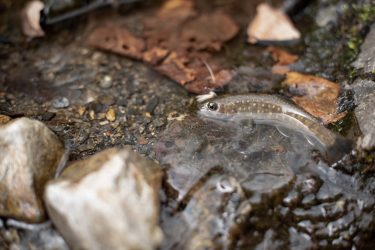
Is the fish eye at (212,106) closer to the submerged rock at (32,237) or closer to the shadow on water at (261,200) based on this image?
the shadow on water at (261,200)

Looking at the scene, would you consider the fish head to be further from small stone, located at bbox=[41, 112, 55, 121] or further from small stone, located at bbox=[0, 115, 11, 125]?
small stone, located at bbox=[0, 115, 11, 125]

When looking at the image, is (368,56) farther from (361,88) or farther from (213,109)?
(213,109)

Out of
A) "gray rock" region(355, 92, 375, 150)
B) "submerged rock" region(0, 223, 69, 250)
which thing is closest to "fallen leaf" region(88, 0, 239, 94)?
"gray rock" region(355, 92, 375, 150)

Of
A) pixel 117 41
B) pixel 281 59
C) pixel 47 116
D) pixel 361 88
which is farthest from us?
pixel 117 41

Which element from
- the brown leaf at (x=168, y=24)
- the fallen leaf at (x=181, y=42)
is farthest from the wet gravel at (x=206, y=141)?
the brown leaf at (x=168, y=24)

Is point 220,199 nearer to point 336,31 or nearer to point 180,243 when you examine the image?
point 180,243

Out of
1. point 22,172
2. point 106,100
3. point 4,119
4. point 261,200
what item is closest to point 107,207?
point 22,172

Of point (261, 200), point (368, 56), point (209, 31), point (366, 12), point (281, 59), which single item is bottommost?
point (261, 200)

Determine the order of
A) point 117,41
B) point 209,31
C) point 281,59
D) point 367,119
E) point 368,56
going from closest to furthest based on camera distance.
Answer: point 367,119 < point 368,56 < point 281,59 < point 117,41 < point 209,31
